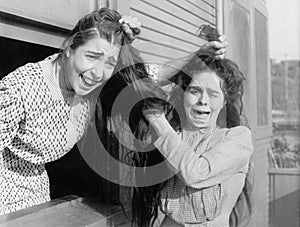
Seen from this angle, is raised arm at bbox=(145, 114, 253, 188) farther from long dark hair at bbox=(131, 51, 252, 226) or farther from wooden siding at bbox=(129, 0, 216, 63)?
wooden siding at bbox=(129, 0, 216, 63)

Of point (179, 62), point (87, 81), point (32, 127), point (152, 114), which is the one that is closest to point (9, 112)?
point (32, 127)

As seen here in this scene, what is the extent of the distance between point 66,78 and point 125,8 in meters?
0.29

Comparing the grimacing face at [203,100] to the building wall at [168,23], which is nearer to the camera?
the grimacing face at [203,100]

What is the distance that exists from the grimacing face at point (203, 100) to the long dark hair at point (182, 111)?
0.5 inches

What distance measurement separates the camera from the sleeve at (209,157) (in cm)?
108

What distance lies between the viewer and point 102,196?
1417mm

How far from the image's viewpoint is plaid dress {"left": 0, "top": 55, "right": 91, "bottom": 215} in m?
1.08

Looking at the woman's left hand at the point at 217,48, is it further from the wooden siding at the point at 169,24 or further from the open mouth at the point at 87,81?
the open mouth at the point at 87,81

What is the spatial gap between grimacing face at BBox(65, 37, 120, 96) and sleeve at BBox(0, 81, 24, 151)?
14cm

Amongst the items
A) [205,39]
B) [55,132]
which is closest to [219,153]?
[205,39]

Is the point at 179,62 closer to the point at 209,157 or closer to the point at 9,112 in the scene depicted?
the point at 209,157

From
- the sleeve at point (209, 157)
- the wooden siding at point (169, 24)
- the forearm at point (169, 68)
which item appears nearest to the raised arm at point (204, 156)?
the sleeve at point (209, 157)

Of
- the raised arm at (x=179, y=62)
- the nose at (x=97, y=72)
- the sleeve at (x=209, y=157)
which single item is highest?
the raised arm at (x=179, y=62)

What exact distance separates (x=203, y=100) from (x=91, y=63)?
0.87 feet
